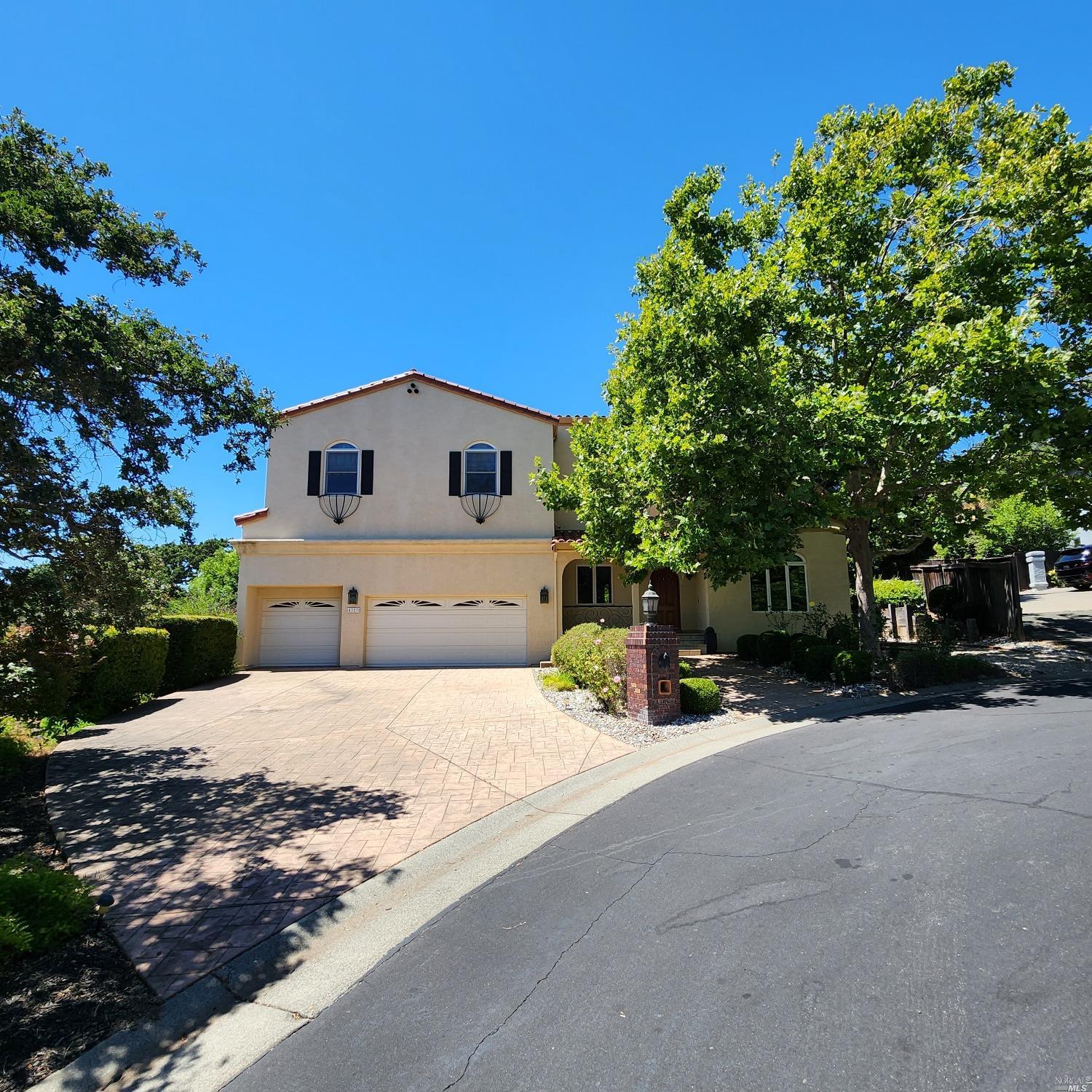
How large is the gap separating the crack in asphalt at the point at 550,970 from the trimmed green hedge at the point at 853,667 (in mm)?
8985

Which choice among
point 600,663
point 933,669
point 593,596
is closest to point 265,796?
point 600,663

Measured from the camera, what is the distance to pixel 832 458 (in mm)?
10352

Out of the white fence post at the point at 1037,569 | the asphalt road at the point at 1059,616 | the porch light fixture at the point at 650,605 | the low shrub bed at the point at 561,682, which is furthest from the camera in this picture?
the white fence post at the point at 1037,569

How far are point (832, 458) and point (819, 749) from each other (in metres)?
5.24

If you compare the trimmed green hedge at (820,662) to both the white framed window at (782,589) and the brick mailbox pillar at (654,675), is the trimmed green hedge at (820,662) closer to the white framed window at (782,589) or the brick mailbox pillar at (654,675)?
the brick mailbox pillar at (654,675)

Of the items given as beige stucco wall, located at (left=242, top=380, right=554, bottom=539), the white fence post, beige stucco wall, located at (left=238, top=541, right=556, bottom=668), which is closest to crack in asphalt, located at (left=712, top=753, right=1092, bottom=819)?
beige stucco wall, located at (left=238, top=541, right=556, bottom=668)

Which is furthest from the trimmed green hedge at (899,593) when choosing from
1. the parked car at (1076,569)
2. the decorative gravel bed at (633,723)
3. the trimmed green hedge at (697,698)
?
the decorative gravel bed at (633,723)

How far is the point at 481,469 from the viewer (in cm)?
1808

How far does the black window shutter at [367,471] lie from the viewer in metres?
17.8

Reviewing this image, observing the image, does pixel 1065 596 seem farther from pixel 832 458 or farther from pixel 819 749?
pixel 819 749

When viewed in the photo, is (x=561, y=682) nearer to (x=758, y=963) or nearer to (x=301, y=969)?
(x=301, y=969)

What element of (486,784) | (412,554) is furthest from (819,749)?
(412,554)

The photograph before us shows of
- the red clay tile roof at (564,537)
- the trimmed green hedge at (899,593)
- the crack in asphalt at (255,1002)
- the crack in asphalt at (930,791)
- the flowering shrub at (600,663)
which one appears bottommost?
the crack in asphalt at (255,1002)

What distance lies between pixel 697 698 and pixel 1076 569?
25.4 m
